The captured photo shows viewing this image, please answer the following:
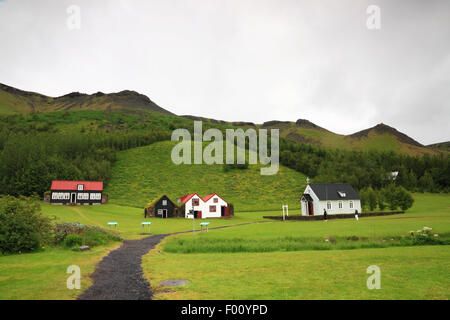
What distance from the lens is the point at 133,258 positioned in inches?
723

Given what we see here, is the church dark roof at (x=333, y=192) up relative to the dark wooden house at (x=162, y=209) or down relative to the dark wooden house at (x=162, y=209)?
up

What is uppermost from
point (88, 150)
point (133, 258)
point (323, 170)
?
point (88, 150)

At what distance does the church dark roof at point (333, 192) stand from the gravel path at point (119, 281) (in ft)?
138

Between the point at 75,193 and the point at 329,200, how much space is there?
5988 centimetres

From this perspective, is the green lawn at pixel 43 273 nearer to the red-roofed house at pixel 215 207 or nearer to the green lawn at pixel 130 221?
the green lawn at pixel 130 221

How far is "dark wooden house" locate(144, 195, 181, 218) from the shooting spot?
65.0m

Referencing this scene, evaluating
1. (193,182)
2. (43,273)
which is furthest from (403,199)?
(193,182)

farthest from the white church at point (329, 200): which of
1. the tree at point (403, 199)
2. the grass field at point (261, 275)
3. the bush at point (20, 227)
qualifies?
the bush at point (20, 227)

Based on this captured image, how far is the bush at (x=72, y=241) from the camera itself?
21648 mm
